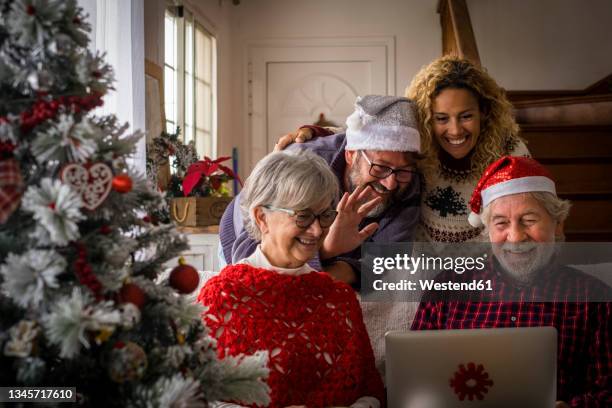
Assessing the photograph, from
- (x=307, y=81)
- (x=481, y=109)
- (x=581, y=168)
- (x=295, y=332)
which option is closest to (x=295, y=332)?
(x=295, y=332)

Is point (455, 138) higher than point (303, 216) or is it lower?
higher

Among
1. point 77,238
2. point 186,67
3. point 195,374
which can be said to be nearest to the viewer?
point 77,238

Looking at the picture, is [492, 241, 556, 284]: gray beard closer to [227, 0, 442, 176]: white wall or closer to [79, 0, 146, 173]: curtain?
[79, 0, 146, 173]: curtain

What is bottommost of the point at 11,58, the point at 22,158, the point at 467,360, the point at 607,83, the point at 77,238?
the point at 467,360

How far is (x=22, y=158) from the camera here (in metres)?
0.88

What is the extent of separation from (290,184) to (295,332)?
1.18 ft

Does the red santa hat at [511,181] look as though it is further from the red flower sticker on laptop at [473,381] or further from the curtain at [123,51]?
the curtain at [123,51]

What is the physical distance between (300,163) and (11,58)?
808 mm

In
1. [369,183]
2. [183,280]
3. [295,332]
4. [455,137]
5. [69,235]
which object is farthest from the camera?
[455,137]

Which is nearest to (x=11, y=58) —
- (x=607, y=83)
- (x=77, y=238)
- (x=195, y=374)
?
(x=77, y=238)

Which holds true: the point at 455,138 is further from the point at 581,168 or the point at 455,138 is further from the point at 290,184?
the point at 581,168

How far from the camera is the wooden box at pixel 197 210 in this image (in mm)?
3629

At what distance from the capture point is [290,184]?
60.5 inches

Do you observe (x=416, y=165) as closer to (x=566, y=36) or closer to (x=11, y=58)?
(x=11, y=58)
